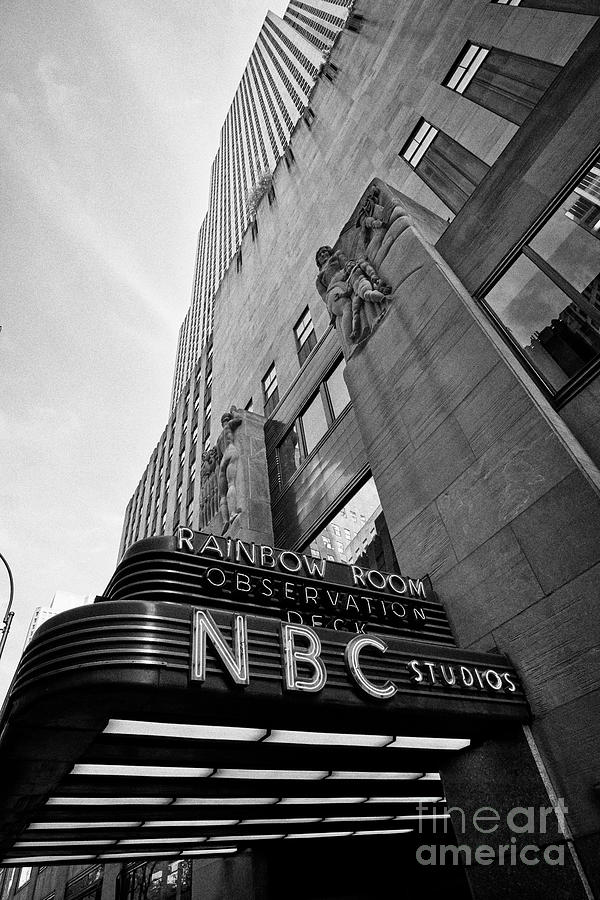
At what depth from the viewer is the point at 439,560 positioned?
11.1 meters

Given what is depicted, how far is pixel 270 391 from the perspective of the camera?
2856 cm

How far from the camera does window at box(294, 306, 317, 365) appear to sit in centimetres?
2525

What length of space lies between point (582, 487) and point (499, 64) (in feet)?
60.5

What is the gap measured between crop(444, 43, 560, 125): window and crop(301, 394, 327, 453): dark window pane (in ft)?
40.4

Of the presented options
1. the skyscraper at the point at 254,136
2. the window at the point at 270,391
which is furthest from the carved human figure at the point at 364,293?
the skyscraper at the point at 254,136

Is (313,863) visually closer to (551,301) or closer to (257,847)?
(257,847)

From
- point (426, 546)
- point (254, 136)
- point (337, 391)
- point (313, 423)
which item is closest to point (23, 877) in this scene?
point (313, 423)

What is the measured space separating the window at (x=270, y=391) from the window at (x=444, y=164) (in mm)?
12125

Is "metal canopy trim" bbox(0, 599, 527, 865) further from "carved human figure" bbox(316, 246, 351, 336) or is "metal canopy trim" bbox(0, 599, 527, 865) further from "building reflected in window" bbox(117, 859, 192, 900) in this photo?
"carved human figure" bbox(316, 246, 351, 336)

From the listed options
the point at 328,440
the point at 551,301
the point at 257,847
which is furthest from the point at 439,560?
the point at 257,847

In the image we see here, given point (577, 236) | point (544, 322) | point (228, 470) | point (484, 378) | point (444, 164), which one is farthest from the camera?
point (228, 470)

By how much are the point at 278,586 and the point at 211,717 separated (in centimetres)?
361

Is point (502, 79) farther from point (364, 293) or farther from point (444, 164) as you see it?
point (364, 293)

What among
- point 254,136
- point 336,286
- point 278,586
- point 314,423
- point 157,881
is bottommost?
point 157,881
